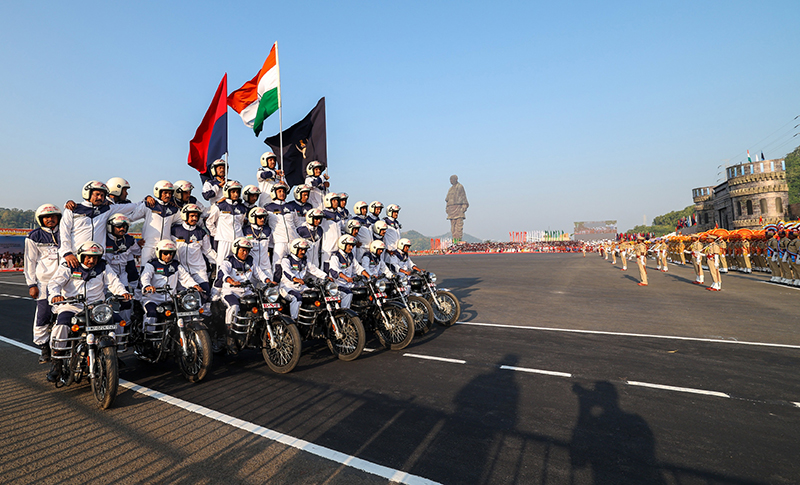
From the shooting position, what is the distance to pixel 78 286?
522 cm

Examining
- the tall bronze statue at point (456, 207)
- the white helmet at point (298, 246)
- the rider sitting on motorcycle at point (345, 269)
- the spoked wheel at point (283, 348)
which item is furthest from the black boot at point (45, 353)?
the tall bronze statue at point (456, 207)

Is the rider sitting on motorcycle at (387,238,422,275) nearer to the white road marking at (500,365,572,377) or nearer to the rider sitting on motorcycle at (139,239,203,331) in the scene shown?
the white road marking at (500,365,572,377)

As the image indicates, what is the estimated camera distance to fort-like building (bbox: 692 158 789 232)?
5169 cm

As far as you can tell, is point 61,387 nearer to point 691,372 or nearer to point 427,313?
point 427,313

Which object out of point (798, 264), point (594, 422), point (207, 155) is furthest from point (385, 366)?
point (798, 264)

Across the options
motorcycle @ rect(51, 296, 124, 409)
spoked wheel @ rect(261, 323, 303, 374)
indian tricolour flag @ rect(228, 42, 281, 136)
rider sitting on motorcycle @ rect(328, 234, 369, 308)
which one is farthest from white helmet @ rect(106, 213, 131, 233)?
indian tricolour flag @ rect(228, 42, 281, 136)

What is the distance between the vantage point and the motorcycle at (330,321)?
21.1 feet

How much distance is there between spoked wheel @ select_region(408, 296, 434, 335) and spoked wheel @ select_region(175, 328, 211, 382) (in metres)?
4.08

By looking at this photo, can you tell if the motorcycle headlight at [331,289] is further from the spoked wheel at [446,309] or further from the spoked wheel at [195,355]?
the spoked wheel at [446,309]

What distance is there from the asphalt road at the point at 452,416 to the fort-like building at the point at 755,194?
60.0m

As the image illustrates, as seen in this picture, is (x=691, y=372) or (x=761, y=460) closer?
(x=761, y=460)

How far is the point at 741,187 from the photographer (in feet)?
177

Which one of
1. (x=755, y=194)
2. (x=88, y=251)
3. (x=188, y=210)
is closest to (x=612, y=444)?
(x=88, y=251)

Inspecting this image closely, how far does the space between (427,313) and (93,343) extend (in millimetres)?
5561
